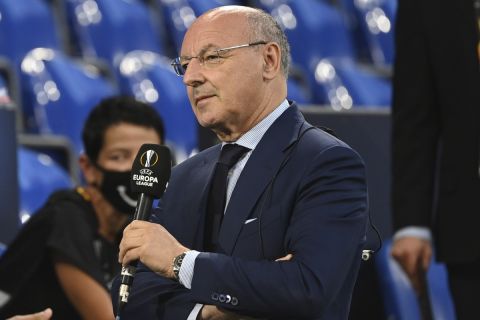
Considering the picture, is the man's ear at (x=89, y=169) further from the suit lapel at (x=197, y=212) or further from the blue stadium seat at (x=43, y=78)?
the blue stadium seat at (x=43, y=78)

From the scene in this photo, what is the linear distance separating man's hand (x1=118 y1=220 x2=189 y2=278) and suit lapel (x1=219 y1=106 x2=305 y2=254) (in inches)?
4.5

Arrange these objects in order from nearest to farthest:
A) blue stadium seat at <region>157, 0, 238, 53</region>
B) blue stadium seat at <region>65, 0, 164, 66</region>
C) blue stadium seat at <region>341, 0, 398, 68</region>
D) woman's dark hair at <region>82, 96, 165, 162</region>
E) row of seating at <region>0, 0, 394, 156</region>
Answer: woman's dark hair at <region>82, 96, 165, 162</region> < row of seating at <region>0, 0, 394, 156</region> < blue stadium seat at <region>65, 0, 164, 66</region> < blue stadium seat at <region>157, 0, 238, 53</region> < blue stadium seat at <region>341, 0, 398, 68</region>

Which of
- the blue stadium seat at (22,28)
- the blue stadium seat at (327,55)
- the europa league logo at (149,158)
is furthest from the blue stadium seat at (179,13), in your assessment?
the europa league logo at (149,158)

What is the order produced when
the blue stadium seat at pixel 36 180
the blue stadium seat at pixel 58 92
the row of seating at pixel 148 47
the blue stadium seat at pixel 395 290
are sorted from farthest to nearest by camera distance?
the row of seating at pixel 148 47 → the blue stadium seat at pixel 58 92 → the blue stadium seat at pixel 36 180 → the blue stadium seat at pixel 395 290

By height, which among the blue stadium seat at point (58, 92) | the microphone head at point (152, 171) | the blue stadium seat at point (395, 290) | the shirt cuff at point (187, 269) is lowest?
Result: the blue stadium seat at point (395, 290)

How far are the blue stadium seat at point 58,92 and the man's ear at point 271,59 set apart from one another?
263 centimetres

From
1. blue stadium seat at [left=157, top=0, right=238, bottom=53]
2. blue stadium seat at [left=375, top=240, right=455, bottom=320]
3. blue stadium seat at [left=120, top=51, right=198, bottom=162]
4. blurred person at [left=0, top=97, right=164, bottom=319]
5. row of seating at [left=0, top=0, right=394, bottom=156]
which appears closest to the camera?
blurred person at [left=0, top=97, right=164, bottom=319]

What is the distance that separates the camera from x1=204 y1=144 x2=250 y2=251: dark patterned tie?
2561 millimetres

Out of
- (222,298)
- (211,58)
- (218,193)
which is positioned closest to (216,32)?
(211,58)

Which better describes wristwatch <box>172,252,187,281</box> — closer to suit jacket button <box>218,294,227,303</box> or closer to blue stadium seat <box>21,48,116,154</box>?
suit jacket button <box>218,294,227,303</box>

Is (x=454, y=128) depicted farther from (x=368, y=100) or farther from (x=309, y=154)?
(x=368, y=100)

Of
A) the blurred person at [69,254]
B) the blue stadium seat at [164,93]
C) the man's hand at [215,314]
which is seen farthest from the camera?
the blue stadium seat at [164,93]

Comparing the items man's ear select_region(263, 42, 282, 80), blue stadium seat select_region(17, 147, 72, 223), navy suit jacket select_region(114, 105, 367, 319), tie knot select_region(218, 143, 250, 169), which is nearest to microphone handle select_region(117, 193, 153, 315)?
navy suit jacket select_region(114, 105, 367, 319)

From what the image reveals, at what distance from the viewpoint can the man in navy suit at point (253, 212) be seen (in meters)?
2.35
